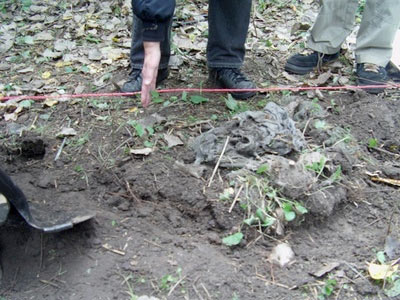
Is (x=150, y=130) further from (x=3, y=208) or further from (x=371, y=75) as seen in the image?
(x=371, y=75)

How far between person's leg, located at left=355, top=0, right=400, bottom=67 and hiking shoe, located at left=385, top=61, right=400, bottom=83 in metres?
0.14

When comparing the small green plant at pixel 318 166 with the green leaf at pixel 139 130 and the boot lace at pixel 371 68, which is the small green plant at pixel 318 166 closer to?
the green leaf at pixel 139 130

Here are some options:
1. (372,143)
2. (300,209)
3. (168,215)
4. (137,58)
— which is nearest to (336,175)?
(300,209)

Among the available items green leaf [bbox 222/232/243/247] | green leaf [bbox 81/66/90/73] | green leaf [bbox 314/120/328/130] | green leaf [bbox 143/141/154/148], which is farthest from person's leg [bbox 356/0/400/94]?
green leaf [bbox 81/66/90/73]

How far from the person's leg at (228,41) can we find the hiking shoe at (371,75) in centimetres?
74

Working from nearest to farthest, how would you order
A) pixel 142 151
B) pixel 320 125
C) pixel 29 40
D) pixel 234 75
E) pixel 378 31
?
pixel 142 151
pixel 320 125
pixel 234 75
pixel 378 31
pixel 29 40

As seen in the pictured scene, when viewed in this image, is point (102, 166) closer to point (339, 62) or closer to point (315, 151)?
point (315, 151)

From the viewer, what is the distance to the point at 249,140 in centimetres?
217

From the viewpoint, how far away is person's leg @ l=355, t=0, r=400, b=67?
3.00 m

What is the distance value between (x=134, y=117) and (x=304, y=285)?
138 centimetres

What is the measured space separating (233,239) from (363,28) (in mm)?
1985

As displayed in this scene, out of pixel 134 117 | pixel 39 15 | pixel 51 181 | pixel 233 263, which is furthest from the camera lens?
pixel 39 15

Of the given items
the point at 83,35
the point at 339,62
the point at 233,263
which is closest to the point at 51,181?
the point at 233,263

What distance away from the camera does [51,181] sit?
216 cm
